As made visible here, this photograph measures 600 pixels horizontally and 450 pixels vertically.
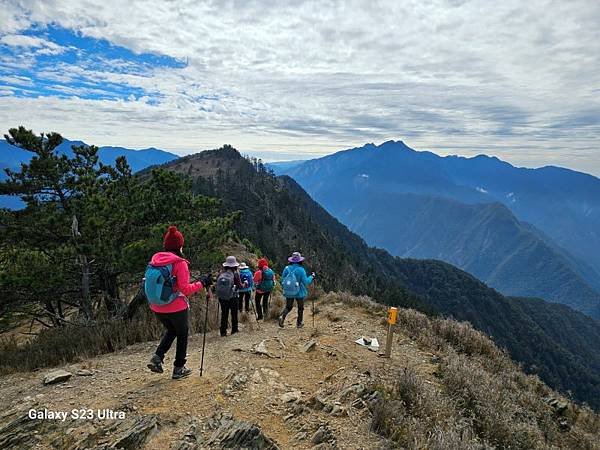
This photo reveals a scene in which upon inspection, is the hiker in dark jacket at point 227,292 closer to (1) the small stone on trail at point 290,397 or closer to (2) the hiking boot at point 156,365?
(2) the hiking boot at point 156,365

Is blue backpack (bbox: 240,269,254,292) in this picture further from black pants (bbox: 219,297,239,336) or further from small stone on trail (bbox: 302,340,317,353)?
small stone on trail (bbox: 302,340,317,353)

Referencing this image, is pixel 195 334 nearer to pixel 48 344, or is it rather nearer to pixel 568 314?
pixel 48 344

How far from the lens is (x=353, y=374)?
6.28m

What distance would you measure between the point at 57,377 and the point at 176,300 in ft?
7.58

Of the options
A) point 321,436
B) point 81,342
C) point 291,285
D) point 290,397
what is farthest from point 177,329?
point 291,285

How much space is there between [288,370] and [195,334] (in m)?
3.13

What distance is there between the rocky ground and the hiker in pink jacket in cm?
31

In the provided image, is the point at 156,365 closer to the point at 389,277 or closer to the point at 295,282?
the point at 295,282

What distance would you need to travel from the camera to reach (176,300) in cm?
545

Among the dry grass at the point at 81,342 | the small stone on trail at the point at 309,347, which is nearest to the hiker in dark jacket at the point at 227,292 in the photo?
the dry grass at the point at 81,342

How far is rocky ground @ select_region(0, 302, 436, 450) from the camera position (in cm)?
443

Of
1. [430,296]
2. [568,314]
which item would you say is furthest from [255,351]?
[568,314]

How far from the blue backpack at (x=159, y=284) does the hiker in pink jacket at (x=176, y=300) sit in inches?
2.1

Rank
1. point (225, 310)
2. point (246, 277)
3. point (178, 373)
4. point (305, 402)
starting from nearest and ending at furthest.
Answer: point (305, 402) < point (178, 373) < point (225, 310) < point (246, 277)
